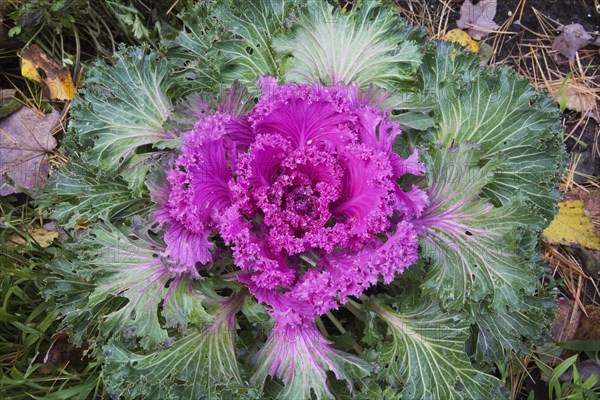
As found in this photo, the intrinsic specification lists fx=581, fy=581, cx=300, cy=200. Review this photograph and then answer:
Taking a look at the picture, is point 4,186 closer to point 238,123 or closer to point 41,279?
point 41,279

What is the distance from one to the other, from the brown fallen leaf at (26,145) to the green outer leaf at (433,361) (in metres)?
2.56

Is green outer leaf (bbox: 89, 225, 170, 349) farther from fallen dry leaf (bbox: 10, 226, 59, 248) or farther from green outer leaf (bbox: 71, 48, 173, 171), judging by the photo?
fallen dry leaf (bbox: 10, 226, 59, 248)

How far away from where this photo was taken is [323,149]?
239 cm

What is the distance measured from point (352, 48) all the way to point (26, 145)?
237cm

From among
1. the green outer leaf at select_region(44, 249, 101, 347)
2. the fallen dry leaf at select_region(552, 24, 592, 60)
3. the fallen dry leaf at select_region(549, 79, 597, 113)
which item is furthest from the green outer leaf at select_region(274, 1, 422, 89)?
the fallen dry leaf at select_region(552, 24, 592, 60)

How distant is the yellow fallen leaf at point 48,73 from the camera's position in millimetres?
3879

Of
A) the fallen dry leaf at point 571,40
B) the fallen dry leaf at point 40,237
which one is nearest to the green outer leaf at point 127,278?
the fallen dry leaf at point 40,237

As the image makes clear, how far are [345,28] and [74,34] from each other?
7.39 ft

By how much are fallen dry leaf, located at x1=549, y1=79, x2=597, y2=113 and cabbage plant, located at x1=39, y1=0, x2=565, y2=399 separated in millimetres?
1539

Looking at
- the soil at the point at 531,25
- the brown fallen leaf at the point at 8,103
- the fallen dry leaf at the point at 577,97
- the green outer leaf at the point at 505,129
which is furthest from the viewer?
the soil at the point at 531,25

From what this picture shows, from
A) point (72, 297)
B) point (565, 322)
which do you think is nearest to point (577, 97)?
point (565, 322)

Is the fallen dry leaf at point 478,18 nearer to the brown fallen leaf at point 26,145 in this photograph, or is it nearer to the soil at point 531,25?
the soil at point 531,25

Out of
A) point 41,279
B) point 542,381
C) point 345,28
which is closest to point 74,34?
point 41,279

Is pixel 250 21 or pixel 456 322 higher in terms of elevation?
pixel 250 21
